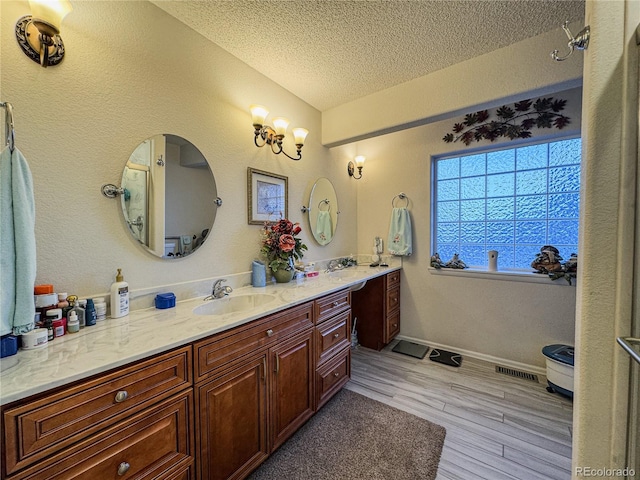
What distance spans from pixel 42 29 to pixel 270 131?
4.20ft

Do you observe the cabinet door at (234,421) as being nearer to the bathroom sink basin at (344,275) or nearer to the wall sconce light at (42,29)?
the bathroom sink basin at (344,275)

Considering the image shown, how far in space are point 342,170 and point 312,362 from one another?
2.21 meters

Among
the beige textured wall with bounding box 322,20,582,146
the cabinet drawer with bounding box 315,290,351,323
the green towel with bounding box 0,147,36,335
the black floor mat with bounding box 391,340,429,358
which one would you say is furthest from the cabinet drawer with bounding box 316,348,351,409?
the beige textured wall with bounding box 322,20,582,146

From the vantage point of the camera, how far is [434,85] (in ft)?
6.59

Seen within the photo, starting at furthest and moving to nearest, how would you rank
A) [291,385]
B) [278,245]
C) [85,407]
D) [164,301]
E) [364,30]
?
[278,245], [364,30], [291,385], [164,301], [85,407]

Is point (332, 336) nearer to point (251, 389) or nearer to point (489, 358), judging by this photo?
point (251, 389)

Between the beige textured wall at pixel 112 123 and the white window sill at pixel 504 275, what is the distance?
2135 millimetres

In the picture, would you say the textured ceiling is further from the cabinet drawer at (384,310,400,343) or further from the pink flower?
the cabinet drawer at (384,310,400,343)

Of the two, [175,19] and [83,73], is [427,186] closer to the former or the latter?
[175,19]

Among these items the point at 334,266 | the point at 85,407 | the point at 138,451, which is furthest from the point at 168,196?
the point at 334,266

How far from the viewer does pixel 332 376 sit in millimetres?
1851

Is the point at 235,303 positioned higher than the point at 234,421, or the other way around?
the point at 235,303

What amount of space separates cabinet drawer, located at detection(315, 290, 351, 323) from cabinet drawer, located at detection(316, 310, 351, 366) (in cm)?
5

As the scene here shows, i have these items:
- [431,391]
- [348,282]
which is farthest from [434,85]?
[431,391]
